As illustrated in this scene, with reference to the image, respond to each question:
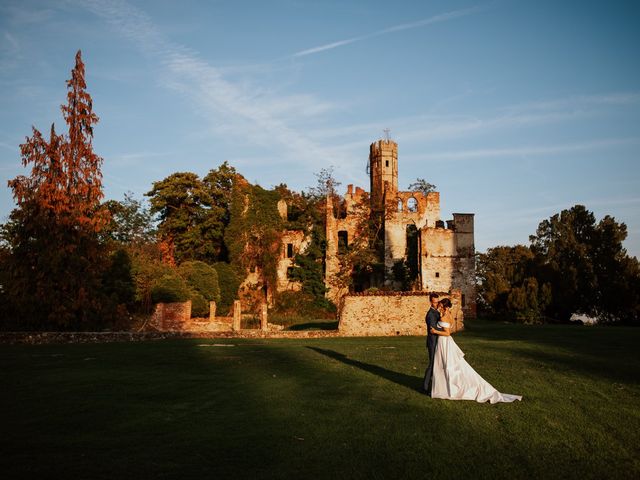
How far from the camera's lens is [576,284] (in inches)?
1419

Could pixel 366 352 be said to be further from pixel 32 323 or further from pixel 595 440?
pixel 32 323

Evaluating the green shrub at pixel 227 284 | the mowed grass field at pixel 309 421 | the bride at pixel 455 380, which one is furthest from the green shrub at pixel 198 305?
the bride at pixel 455 380

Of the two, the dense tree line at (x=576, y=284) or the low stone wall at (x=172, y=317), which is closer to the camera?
the low stone wall at (x=172, y=317)

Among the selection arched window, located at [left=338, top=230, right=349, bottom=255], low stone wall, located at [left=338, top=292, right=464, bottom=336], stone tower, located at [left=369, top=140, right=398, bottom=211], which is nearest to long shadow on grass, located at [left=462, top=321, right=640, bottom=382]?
low stone wall, located at [left=338, top=292, right=464, bottom=336]

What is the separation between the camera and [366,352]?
15875 millimetres

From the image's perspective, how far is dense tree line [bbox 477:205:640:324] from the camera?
3462 centimetres

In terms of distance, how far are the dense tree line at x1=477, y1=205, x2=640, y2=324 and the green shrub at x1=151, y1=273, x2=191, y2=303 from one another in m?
18.2

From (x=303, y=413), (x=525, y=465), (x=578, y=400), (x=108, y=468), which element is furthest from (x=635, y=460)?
(x=108, y=468)

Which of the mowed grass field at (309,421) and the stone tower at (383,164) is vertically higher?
the stone tower at (383,164)

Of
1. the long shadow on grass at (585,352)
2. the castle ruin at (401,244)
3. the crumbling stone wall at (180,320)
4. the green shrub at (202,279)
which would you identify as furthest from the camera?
the castle ruin at (401,244)

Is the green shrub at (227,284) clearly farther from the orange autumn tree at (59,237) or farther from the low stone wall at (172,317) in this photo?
the orange autumn tree at (59,237)

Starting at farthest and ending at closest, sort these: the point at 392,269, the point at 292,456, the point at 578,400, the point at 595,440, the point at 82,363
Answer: the point at 392,269
the point at 82,363
the point at 578,400
the point at 595,440
the point at 292,456

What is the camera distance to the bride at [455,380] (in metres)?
8.95

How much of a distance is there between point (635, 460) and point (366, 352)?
399 inches
